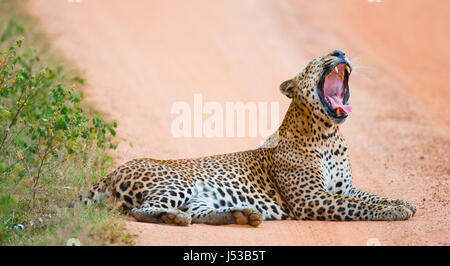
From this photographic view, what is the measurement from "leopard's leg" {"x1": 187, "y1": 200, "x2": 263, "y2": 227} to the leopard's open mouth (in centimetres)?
180

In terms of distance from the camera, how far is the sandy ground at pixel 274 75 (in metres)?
7.90

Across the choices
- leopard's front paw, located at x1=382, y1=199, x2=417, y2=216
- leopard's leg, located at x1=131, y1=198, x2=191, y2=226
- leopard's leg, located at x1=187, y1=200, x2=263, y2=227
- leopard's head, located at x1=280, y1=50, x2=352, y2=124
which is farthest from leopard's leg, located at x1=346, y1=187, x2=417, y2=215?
leopard's leg, located at x1=131, y1=198, x2=191, y2=226

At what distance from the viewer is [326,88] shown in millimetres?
9180

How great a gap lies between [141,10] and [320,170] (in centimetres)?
1609

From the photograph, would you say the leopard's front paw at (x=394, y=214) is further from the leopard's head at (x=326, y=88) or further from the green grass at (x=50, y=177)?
the green grass at (x=50, y=177)

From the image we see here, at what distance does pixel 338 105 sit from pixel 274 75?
9.65 m

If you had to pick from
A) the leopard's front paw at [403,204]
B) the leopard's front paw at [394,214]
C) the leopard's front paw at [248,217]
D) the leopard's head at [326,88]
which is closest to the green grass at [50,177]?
the leopard's front paw at [248,217]

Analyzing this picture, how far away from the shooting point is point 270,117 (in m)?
15.6

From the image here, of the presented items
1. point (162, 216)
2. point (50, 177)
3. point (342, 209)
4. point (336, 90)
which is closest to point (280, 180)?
point (342, 209)

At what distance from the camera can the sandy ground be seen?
25.9 feet

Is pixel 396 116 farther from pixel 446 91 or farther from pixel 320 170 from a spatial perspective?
pixel 320 170

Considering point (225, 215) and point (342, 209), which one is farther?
point (342, 209)

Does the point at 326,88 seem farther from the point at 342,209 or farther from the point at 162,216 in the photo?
the point at 162,216
